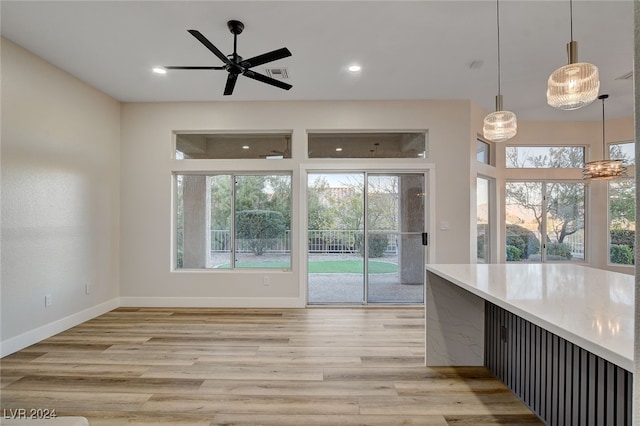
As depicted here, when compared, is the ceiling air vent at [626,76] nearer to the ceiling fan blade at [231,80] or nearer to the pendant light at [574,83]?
the pendant light at [574,83]

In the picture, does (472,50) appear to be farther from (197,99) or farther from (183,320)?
(183,320)

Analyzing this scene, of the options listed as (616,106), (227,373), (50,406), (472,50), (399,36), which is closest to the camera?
(50,406)

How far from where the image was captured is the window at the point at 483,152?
510 centimetres

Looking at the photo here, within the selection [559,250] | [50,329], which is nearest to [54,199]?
[50,329]

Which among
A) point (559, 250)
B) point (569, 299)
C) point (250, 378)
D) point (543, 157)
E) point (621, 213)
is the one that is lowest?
point (250, 378)

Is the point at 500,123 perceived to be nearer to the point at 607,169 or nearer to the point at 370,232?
the point at 370,232

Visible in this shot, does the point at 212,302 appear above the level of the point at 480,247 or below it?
below

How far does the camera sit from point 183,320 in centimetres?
391

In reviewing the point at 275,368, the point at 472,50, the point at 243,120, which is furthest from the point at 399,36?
the point at 275,368

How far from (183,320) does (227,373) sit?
165cm

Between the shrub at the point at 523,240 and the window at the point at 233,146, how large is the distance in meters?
4.16

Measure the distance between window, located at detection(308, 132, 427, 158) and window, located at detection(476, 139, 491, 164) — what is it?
1144 millimetres

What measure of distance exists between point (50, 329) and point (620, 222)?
8460 mm

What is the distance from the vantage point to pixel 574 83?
6.74ft
